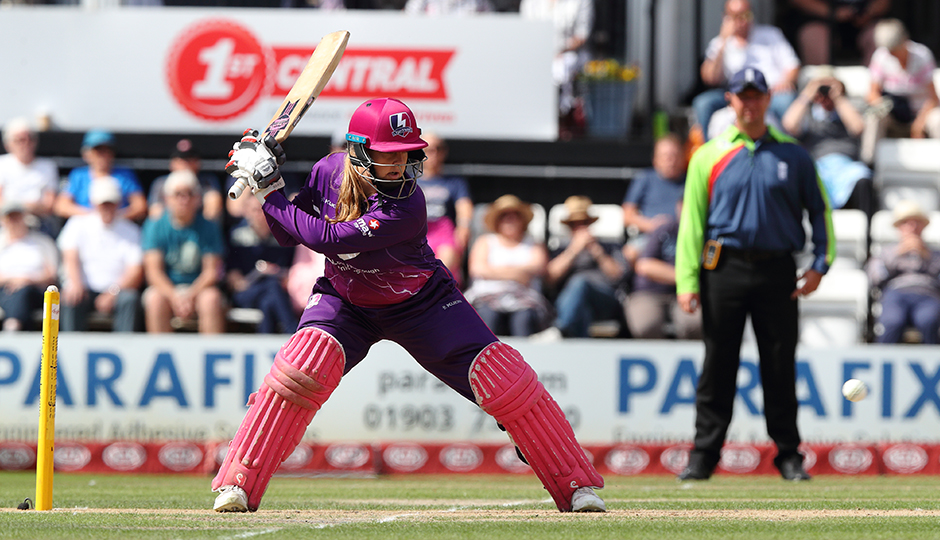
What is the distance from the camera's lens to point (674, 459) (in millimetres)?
8758

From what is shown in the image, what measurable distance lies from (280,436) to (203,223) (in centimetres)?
520

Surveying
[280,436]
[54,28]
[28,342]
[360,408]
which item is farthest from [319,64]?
[54,28]

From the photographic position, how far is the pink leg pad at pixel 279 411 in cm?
468

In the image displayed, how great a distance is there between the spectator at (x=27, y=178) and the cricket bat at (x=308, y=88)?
221 inches

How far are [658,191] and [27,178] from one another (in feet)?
17.8

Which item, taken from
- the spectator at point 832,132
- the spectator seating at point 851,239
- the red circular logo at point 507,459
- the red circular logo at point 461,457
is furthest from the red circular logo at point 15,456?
the spectator at point 832,132

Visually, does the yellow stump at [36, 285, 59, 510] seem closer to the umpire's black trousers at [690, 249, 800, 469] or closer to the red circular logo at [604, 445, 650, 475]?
the umpire's black trousers at [690, 249, 800, 469]

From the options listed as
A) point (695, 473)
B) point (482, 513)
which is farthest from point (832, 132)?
point (482, 513)

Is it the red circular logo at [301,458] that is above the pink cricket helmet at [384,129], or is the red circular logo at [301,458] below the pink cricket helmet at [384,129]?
below

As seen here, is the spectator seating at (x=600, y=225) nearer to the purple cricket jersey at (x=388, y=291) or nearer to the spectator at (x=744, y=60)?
the spectator at (x=744, y=60)

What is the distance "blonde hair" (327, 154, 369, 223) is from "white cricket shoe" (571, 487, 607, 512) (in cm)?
146

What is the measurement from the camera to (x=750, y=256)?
269 inches

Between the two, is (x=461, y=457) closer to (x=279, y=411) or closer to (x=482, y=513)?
(x=482, y=513)

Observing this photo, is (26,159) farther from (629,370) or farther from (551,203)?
(629,370)
